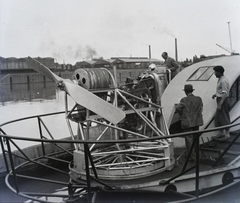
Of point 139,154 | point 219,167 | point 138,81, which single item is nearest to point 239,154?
point 219,167

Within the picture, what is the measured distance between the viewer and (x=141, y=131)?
6.56 meters

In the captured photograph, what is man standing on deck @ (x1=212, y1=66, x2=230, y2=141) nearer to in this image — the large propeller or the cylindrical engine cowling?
the cylindrical engine cowling

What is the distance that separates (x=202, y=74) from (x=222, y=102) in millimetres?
1571

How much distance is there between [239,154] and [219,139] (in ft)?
2.60

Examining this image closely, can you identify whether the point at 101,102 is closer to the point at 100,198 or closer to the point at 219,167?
the point at 100,198

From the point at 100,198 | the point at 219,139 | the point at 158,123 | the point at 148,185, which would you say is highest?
the point at 158,123

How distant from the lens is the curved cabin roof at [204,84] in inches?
289

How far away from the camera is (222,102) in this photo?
6699mm

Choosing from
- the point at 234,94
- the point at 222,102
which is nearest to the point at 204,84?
the point at 234,94

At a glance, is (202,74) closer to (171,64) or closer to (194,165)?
(171,64)

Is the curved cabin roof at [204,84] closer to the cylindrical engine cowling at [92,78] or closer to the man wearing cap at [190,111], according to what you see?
the man wearing cap at [190,111]

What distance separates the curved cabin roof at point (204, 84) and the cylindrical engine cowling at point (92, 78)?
6.99 ft

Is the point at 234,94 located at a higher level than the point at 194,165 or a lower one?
higher

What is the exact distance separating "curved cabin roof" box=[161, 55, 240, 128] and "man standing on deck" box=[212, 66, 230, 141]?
9.0 inches
